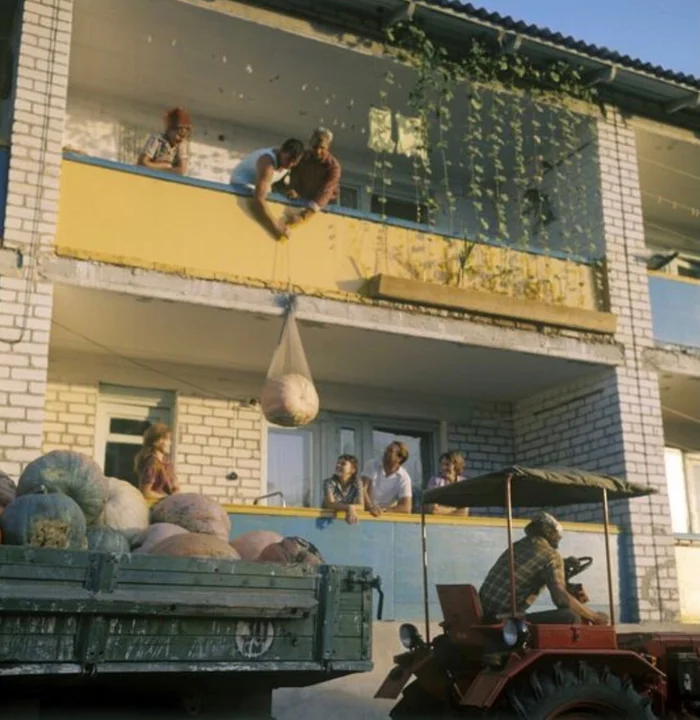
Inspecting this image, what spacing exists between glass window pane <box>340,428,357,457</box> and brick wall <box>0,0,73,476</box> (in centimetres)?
448

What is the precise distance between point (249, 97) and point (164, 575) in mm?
7685

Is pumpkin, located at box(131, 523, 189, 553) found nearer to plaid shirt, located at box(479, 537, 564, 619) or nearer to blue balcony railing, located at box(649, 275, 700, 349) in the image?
plaid shirt, located at box(479, 537, 564, 619)

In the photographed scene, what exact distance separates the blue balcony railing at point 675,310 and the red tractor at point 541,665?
16.2ft

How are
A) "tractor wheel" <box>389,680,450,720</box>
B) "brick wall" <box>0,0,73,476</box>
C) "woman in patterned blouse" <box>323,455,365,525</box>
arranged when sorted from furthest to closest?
"woman in patterned blouse" <box>323,455,365,525</box>, "brick wall" <box>0,0,73,476</box>, "tractor wheel" <box>389,680,450,720</box>

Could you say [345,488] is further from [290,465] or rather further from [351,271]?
[290,465]

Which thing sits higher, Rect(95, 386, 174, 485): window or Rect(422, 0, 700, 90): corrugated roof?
Rect(422, 0, 700, 90): corrugated roof

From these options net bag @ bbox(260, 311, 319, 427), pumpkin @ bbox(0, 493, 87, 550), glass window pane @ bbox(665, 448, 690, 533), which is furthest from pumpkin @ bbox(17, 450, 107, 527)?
glass window pane @ bbox(665, 448, 690, 533)

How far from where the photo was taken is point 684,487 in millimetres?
13922

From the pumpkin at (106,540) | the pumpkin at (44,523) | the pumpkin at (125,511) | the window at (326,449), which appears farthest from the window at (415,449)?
the pumpkin at (44,523)

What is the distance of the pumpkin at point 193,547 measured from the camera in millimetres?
5004

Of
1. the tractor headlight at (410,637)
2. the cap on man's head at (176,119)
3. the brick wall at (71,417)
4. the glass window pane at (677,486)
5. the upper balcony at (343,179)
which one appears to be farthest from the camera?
the glass window pane at (677,486)

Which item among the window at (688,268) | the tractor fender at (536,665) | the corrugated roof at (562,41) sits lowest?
the tractor fender at (536,665)

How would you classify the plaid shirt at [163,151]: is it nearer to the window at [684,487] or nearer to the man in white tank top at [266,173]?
the man in white tank top at [266,173]

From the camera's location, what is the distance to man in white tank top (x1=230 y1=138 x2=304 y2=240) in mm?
9109
